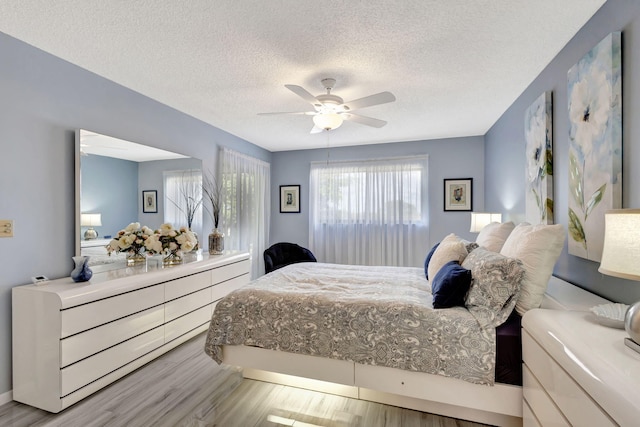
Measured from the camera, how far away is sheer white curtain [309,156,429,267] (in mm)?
4797

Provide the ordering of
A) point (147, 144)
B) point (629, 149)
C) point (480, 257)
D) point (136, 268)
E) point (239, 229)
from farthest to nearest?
1. point (239, 229)
2. point (147, 144)
3. point (136, 268)
4. point (480, 257)
5. point (629, 149)

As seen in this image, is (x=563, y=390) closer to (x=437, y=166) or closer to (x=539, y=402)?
(x=539, y=402)

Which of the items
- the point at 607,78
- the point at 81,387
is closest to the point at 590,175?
the point at 607,78

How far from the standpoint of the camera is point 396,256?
4840mm

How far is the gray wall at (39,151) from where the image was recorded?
2018 mm

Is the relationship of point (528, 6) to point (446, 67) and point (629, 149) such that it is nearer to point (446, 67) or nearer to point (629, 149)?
point (446, 67)

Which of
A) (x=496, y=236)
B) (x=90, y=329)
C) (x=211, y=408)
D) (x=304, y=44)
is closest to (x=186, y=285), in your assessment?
(x=90, y=329)

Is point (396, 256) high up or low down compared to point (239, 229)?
down

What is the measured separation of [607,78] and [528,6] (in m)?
0.59

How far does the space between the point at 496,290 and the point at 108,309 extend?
2.64 metres

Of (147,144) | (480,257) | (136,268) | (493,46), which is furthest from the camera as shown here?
(147,144)

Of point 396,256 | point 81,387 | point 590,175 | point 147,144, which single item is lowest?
point 81,387

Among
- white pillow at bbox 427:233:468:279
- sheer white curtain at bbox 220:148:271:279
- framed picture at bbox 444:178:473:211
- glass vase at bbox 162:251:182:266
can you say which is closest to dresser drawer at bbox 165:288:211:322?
glass vase at bbox 162:251:182:266

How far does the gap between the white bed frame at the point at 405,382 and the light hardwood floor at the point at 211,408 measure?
0.06 m
